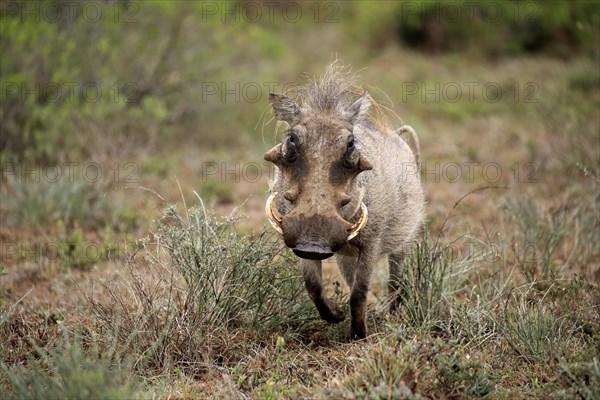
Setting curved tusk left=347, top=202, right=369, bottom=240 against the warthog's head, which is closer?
the warthog's head

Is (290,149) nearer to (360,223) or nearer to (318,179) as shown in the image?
(318,179)

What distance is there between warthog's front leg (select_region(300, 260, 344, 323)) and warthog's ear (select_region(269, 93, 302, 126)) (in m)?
0.74

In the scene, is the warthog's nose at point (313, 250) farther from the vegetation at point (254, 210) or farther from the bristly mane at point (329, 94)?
the bristly mane at point (329, 94)

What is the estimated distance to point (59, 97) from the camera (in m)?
7.96

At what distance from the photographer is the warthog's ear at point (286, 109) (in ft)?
12.0

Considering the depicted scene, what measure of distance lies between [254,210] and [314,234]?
369 cm

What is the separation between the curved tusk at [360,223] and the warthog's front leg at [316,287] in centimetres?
41

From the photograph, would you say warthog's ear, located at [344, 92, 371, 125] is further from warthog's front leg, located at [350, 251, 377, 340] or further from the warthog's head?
warthog's front leg, located at [350, 251, 377, 340]

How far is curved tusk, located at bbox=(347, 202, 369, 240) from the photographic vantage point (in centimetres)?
328

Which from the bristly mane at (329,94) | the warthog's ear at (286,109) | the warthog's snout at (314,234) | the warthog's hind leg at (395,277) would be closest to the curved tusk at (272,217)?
the warthog's snout at (314,234)

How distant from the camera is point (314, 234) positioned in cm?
304

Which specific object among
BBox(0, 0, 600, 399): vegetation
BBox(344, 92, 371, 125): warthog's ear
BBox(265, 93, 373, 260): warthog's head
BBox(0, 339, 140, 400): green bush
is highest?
BBox(344, 92, 371, 125): warthog's ear

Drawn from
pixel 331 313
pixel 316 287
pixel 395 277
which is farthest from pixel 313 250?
pixel 395 277

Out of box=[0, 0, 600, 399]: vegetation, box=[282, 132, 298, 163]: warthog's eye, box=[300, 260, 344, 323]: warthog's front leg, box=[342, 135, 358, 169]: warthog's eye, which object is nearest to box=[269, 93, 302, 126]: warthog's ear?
box=[282, 132, 298, 163]: warthog's eye
